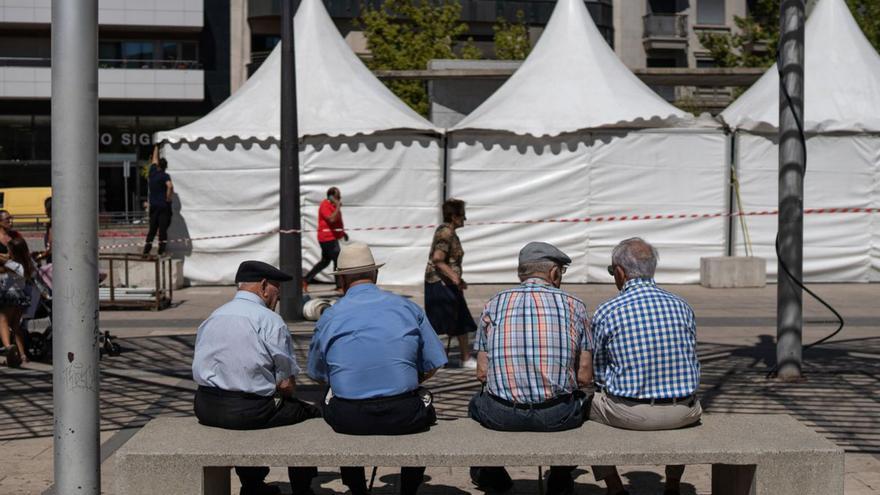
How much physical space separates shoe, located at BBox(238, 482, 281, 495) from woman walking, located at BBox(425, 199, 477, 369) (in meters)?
4.31

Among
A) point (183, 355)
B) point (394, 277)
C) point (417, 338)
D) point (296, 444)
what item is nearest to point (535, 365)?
point (417, 338)

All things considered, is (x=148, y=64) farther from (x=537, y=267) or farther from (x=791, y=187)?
(x=537, y=267)

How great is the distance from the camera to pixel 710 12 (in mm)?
55062

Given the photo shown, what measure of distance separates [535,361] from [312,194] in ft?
43.2

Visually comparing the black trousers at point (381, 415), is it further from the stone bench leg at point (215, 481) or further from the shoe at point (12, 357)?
the shoe at point (12, 357)

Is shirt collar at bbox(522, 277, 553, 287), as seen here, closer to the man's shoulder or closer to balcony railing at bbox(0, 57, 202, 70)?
the man's shoulder

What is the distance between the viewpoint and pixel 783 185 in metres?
10.5

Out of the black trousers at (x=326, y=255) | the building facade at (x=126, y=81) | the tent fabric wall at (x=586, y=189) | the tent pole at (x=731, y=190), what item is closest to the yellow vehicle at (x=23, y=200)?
the building facade at (x=126, y=81)

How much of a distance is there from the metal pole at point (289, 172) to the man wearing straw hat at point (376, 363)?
325 inches

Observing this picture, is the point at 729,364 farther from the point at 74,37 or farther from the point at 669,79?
the point at 669,79

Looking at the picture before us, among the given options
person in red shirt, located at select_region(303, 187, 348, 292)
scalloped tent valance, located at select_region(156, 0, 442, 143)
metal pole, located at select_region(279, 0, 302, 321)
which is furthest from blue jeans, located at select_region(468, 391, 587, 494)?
scalloped tent valance, located at select_region(156, 0, 442, 143)

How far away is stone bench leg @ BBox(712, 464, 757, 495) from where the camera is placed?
576 cm

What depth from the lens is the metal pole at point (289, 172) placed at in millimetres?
14305

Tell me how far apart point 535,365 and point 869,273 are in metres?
14.7
